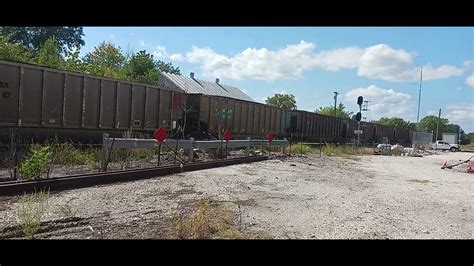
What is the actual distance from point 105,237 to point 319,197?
19.2 feet

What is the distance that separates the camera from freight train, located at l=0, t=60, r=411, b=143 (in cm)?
1495

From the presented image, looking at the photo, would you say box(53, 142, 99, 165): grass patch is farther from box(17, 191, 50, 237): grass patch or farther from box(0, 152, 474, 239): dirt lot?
box(17, 191, 50, 237): grass patch

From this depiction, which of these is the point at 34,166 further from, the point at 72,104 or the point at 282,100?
the point at 282,100

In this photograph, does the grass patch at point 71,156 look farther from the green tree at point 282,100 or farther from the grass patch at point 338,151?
the green tree at point 282,100

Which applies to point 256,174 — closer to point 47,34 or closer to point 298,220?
point 298,220

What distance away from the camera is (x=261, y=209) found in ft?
26.3

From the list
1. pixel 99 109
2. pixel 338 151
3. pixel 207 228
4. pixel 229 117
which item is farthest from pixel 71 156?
pixel 338 151

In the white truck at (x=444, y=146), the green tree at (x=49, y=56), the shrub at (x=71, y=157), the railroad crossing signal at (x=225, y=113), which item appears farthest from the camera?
the white truck at (x=444, y=146)

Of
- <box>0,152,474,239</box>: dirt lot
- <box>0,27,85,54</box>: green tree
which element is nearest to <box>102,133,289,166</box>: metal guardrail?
<box>0,152,474,239</box>: dirt lot

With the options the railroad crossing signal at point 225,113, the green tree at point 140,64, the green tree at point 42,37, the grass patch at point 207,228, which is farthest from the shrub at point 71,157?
the green tree at point 140,64

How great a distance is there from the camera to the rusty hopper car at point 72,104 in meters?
14.8

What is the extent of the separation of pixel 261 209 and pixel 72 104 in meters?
11.7

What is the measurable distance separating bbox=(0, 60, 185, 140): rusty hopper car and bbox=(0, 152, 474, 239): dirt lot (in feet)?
22.4
